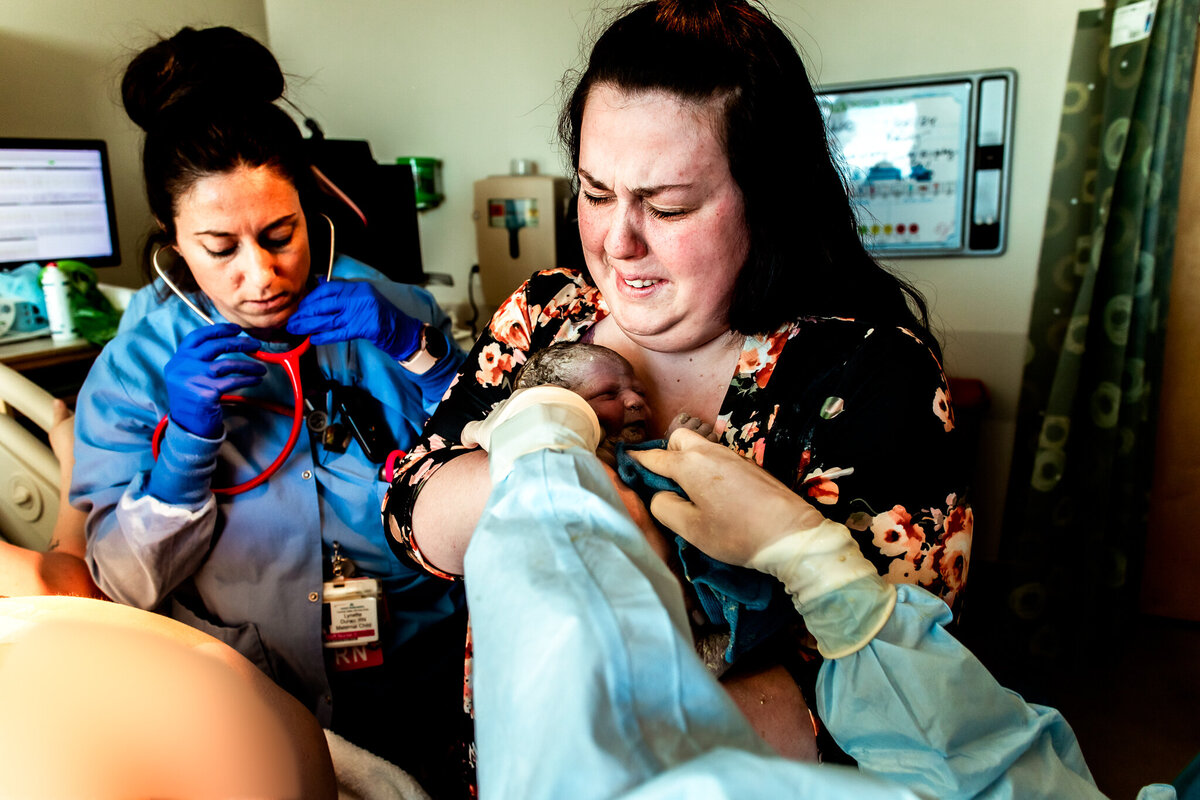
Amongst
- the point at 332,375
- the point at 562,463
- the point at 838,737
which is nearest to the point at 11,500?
the point at 332,375

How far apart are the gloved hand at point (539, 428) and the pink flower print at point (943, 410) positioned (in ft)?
1.39

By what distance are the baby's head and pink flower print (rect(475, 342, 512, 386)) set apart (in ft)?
0.39

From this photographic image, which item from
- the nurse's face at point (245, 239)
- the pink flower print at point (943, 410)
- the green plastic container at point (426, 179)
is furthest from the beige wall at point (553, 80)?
the pink flower print at point (943, 410)

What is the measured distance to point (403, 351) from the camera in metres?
1.70

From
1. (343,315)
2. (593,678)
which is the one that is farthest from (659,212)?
(343,315)

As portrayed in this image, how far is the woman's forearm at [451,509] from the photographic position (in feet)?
3.15

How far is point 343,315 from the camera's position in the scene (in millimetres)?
1587

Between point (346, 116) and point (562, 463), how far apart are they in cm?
371

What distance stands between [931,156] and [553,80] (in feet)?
5.29

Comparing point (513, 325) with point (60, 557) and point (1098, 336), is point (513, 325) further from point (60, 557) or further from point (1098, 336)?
point (1098, 336)

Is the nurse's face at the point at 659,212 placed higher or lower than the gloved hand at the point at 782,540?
higher

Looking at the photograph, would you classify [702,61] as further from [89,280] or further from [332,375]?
[89,280]

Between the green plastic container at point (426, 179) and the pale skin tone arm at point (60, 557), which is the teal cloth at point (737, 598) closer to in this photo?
the pale skin tone arm at point (60, 557)

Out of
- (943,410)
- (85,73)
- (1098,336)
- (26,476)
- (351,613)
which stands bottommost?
(351,613)
